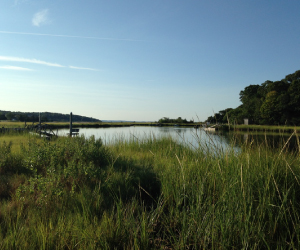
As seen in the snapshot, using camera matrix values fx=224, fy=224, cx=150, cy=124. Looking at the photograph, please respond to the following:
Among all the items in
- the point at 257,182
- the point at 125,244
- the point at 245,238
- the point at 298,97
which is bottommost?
the point at 125,244

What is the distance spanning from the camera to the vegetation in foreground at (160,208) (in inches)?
91.0

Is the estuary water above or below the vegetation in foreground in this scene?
above

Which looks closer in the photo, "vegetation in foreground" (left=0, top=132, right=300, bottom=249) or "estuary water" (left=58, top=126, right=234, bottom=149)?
"vegetation in foreground" (left=0, top=132, right=300, bottom=249)

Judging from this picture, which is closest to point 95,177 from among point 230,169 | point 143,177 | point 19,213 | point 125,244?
point 143,177

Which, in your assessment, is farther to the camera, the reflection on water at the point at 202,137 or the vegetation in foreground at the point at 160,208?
the reflection on water at the point at 202,137

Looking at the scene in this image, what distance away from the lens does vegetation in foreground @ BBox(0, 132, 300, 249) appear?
2.31 metres

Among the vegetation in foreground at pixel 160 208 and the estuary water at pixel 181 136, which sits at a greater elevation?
the estuary water at pixel 181 136

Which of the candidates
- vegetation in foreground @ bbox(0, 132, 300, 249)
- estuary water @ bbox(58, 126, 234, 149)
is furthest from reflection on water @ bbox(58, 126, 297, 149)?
vegetation in foreground @ bbox(0, 132, 300, 249)

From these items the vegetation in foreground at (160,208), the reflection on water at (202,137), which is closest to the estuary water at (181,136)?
the reflection on water at (202,137)

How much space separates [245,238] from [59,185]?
289 centimetres

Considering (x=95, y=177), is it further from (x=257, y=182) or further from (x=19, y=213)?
(x=257, y=182)

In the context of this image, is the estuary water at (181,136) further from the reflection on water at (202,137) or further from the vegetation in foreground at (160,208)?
the vegetation in foreground at (160,208)

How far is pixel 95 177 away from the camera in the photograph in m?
4.16

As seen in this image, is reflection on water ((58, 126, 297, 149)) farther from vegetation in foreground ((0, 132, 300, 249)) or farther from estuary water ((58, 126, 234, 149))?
vegetation in foreground ((0, 132, 300, 249))
